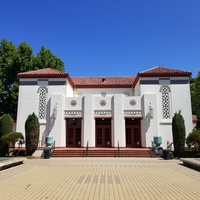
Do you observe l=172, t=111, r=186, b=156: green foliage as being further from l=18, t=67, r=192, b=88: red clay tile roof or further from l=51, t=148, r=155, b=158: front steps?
l=18, t=67, r=192, b=88: red clay tile roof

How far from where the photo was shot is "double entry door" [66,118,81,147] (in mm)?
21312

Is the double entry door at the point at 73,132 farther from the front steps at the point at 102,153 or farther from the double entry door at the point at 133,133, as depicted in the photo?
the double entry door at the point at 133,133

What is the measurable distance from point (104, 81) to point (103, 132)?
6.92m

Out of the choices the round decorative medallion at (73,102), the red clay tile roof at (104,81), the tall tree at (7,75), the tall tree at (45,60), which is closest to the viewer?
the round decorative medallion at (73,102)

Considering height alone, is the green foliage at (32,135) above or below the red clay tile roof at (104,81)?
below

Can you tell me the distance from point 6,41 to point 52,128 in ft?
50.5

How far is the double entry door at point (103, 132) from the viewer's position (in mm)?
21312

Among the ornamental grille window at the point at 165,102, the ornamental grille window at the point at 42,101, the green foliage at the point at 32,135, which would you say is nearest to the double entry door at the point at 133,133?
the ornamental grille window at the point at 165,102

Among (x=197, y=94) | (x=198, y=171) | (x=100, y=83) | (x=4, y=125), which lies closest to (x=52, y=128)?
(x=4, y=125)

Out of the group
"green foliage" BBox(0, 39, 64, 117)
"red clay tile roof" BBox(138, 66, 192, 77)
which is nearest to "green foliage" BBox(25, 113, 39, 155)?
"green foliage" BBox(0, 39, 64, 117)

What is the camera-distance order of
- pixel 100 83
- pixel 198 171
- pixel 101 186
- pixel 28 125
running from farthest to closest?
1. pixel 100 83
2. pixel 28 125
3. pixel 198 171
4. pixel 101 186

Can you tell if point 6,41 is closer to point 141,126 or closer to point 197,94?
point 141,126

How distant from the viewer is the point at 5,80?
1117 inches

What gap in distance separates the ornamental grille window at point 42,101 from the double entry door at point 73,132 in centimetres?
266
